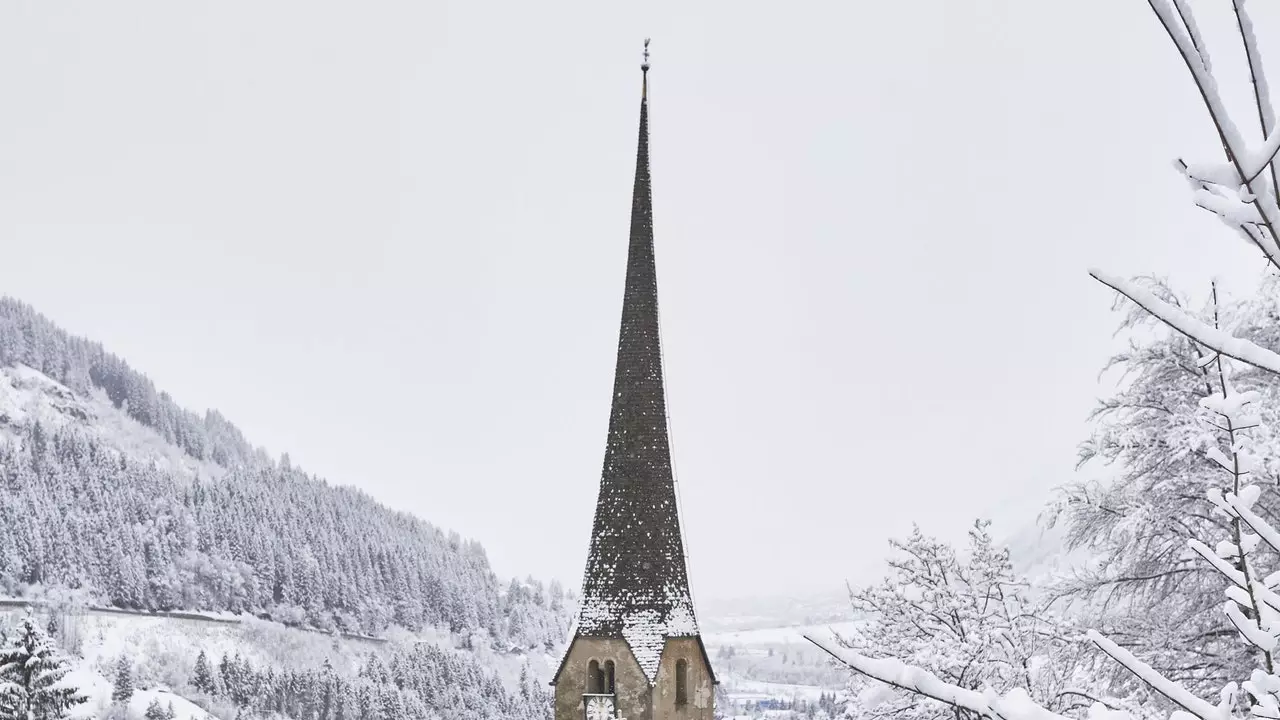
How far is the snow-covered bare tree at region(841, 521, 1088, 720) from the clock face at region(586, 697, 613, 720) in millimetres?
3122

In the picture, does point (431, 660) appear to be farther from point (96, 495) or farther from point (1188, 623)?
point (1188, 623)

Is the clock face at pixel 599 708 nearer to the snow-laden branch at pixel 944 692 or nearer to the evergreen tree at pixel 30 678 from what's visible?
the snow-laden branch at pixel 944 692

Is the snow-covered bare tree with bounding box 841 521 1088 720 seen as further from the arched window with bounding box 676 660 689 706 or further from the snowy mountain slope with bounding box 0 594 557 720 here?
the snowy mountain slope with bounding box 0 594 557 720

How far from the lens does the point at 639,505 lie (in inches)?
728

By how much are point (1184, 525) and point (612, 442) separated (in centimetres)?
868

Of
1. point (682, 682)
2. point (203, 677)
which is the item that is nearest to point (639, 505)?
point (682, 682)

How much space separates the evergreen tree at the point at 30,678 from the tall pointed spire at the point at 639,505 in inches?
818

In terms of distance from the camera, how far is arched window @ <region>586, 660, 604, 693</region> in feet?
57.0

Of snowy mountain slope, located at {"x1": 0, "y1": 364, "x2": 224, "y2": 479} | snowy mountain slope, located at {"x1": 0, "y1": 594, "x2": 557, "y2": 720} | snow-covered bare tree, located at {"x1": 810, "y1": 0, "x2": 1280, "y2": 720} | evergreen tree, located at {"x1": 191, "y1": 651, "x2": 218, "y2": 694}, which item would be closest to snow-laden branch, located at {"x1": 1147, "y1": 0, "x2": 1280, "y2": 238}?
snow-covered bare tree, located at {"x1": 810, "y1": 0, "x2": 1280, "y2": 720}

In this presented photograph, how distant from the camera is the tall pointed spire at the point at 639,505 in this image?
58.0 feet

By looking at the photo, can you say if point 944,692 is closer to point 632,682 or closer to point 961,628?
point 961,628

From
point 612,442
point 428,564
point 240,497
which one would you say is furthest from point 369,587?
point 612,442

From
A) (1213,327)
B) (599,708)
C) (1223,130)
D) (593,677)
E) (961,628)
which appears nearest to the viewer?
(1223,130)

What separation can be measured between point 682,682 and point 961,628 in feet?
14.5
